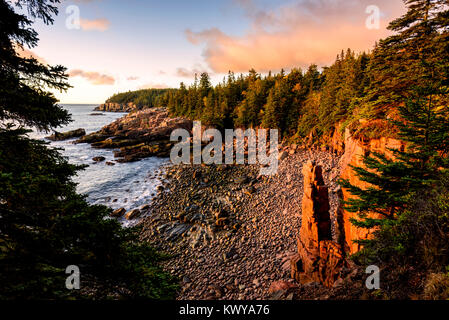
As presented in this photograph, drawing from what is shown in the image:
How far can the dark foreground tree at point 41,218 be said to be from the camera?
312 cm

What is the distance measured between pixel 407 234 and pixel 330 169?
15.9m

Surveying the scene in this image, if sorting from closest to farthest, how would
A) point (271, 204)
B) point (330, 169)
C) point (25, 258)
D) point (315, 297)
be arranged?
point (25, 258) → point (315, 297) → point (271, 204) → point (330, 169)

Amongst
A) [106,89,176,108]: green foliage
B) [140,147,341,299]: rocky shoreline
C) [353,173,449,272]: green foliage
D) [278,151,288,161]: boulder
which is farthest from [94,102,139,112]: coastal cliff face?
[353,173,449,272]: green foliage

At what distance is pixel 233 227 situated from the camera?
15336mm

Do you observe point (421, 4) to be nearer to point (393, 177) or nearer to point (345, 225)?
point (393, 177)

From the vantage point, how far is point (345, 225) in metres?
10.5

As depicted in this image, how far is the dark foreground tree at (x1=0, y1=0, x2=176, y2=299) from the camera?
10.2 ft

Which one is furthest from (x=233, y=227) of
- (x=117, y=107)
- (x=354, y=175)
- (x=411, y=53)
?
(x=117, y=107)

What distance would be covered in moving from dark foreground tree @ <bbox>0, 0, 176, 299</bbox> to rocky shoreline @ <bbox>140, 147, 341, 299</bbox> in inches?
250

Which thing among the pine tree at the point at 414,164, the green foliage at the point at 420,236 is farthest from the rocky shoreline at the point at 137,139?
the green foliage at the point at 420,236

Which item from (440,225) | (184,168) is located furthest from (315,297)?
(184,168)

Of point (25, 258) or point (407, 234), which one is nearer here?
point (25, 258)

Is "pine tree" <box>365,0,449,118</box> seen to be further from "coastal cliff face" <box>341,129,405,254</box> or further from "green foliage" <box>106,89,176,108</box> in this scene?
"green foliage" <box>106,89,176,108</box>

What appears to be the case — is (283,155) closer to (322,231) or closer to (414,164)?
(322,231)
